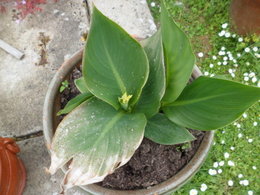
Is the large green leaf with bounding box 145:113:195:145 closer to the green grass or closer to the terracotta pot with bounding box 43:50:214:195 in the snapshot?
the terracotta pot with bounding box 43:50:214:195

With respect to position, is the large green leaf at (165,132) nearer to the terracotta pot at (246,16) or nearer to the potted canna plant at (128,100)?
the potted canna plant at (128,100)

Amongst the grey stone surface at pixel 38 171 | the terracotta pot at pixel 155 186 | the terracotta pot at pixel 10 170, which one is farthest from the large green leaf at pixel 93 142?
the grey stone surface at pixel 38 171

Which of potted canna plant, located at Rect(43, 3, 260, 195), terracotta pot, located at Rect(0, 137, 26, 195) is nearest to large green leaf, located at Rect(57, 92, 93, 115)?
potted canna plant, located at Rect(43, 3, 260, 195)

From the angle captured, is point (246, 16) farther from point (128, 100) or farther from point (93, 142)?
point (93, 142)

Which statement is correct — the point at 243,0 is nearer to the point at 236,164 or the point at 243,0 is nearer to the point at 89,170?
the point at 236,164

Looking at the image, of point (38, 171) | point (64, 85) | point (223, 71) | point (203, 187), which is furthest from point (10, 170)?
point (223, 71)

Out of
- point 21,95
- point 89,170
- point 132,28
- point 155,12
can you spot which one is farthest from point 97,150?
point 155,12

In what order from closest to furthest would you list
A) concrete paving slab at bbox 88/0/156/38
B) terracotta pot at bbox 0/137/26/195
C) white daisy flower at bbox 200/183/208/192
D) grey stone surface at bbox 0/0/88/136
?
terracotta pot at bbox 0/137/26/195, white daisy flower at bbox 200/183/208/192, grey stone surface at bbox 0/0/88/136, concrete paving slab at bbox 88/0/156/38

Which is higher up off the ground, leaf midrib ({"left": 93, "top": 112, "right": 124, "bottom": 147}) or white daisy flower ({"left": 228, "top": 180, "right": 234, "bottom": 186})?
leaf midrib ({"left": 93, "top": 112, "right": 124, "bottom": 147})
